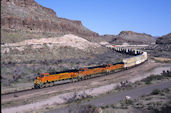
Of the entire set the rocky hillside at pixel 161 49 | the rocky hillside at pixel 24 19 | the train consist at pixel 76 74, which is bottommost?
the train consist at pixel 76 74

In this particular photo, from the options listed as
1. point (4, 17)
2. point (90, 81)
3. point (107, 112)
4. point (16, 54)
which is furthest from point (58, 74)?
point (4, 17)

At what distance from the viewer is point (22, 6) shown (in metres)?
81.8

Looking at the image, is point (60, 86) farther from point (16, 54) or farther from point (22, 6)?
point (22, 6)

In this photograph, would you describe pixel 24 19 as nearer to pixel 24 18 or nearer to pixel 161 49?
pixel 24 18

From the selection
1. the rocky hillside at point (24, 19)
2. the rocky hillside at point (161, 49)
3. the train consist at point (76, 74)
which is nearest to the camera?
the train consist at point (76, 74)

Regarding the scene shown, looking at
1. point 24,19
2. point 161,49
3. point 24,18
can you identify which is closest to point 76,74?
point 24,19

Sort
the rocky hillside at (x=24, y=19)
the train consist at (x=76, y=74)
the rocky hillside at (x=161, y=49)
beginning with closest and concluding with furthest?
the train consist at (x=76, y=74)
the rocky hillside at (x=24, y=19)
the rocky hillside at (x=161, y=49)

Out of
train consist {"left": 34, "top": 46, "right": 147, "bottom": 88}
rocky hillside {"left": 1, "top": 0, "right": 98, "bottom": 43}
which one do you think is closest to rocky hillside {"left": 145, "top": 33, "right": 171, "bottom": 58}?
train consist {"left": 34, "top": 46, "right": 147, "bottom": 88}

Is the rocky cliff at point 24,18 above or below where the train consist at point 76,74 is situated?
above

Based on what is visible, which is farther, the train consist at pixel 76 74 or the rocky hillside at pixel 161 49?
the rocky hillside at pixel 161 49

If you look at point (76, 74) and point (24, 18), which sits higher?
point (24, 18)

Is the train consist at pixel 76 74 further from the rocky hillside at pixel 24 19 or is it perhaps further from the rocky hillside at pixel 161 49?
the rocky hillside at pixel 24 19

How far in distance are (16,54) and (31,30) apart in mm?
25732

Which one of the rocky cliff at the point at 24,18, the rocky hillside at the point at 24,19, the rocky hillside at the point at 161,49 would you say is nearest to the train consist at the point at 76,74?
the rocky hillside at the point at 161,49
